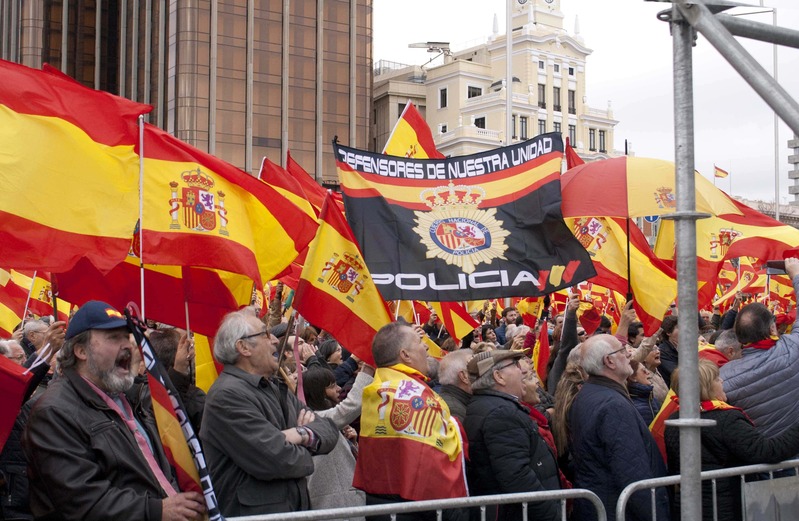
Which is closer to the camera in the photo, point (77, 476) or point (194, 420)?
point (77, 476)

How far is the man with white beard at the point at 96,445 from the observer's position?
12.5 ft

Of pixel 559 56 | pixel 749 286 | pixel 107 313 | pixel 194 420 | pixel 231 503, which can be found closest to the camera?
pixel 107 313

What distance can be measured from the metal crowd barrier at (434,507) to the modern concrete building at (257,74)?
5291cm

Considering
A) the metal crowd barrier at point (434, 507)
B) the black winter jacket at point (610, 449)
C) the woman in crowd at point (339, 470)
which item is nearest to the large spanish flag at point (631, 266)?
the black winter jacket at point (610, 449)

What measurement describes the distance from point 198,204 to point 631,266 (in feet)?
15.7

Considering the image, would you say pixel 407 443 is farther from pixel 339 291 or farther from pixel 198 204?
pixel 198 204

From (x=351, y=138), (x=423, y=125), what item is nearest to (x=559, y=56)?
(x=351, y=138)

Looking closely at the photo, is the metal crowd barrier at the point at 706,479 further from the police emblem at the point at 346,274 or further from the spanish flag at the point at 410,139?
the spanish flag at the point at 410,139

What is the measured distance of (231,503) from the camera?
4.71 m

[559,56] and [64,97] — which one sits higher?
[559,56]

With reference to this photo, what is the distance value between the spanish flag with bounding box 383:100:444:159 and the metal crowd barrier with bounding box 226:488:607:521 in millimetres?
5745

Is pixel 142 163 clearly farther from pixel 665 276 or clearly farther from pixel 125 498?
pixel 665 276

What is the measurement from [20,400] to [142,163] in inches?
110

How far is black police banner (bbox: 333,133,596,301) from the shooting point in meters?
7.43
